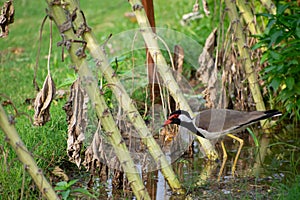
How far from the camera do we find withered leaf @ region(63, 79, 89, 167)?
346 centimetres

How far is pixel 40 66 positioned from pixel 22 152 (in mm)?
4372

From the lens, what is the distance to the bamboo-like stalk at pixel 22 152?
273cm

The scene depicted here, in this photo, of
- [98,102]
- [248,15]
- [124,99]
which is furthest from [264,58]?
[98,102]

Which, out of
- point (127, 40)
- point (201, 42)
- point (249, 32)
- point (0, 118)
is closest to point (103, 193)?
point (0, 118)

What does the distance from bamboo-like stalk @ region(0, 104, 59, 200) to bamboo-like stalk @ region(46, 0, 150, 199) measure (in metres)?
0.50

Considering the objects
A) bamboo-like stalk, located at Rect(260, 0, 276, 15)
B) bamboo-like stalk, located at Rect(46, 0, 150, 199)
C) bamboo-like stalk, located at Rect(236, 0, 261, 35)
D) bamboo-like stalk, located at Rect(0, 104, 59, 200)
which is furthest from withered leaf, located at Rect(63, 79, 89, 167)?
bamboo-like stalk, located at Rect(260, 0, 276, 15)

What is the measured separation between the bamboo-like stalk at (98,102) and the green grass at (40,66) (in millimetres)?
401

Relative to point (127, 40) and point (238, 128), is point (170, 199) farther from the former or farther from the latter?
point (127, 40)

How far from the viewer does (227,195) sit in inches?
151

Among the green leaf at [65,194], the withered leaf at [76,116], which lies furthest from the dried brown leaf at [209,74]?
the green leaf at [65,194]

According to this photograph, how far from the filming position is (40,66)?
23.0 ft

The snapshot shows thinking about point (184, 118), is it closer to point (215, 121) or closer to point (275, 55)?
point (215, 121)

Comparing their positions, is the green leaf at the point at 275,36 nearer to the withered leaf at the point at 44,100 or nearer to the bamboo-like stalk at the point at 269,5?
the bamboo-like stalk at the point at 269,5

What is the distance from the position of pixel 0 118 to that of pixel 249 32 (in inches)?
124
